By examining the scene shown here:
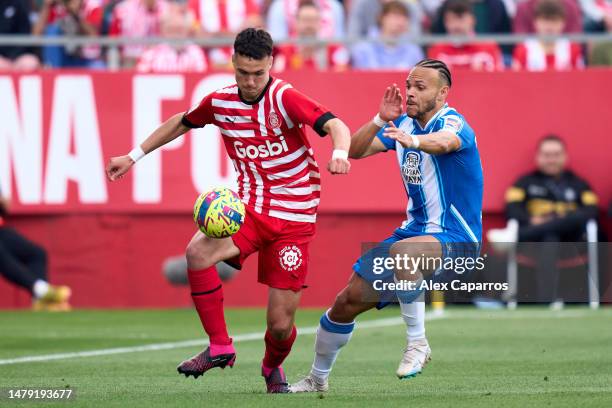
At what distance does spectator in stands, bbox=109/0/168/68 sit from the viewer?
57.7 ft

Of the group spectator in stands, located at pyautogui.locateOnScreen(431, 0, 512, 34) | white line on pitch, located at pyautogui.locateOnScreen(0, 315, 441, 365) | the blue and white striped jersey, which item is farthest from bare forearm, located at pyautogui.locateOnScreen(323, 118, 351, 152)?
spectator in stands, located at pyautogui.locateOnScreen(431, 0, 512, 34)

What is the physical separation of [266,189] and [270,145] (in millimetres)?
307

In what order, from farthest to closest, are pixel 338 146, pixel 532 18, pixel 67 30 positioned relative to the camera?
pixel 532 18
pixel 67 30
pixel 338 146

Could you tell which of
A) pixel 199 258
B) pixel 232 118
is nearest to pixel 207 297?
pixel 199 258

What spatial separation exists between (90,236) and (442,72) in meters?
8.59

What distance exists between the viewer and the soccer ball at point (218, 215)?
8.66m

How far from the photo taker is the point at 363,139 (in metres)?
9.06

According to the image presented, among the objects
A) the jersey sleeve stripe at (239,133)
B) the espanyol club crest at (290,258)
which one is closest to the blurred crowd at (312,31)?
the jersey sleeve stripe at (239,133)

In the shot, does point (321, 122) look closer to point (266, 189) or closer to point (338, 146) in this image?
point (338, 146)

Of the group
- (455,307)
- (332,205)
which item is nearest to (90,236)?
(332,205)

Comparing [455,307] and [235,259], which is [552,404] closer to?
[235,259]

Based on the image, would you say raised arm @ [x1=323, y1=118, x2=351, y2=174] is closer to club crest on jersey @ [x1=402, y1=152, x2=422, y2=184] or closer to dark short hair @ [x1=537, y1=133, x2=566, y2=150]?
club crest on jersey @ [x1=402, y1=152, x2=422, y2=184]

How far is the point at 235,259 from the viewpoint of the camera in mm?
8961

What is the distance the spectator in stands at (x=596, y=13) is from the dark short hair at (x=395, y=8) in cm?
294
